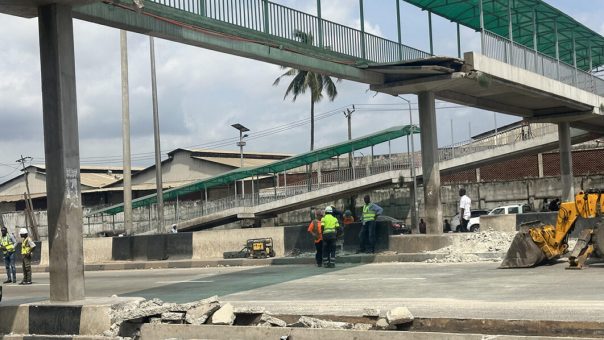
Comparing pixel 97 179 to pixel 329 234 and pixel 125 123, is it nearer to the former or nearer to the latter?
pixel 125 123

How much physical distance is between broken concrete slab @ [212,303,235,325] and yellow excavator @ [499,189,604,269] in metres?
8.87

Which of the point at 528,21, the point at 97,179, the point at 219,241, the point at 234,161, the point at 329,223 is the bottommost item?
the point at 219,241

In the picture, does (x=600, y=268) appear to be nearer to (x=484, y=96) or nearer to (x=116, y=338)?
(x=116, y=338)

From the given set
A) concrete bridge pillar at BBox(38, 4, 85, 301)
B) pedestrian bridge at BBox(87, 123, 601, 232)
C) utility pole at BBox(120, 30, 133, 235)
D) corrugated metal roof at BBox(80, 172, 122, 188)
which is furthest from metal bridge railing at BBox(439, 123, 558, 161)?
concrete bridge pillar at BBox(38, 4, 85, 301)

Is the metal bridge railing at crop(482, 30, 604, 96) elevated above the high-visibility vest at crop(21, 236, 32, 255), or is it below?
above

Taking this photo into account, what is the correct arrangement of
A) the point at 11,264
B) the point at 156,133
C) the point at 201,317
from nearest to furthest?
the point at 201,317 < the point at 11,264 < the point at 156,133

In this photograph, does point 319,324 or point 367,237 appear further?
point 367,237

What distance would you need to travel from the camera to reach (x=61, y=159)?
11023 mm

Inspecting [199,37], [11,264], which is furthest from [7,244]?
[199,37]

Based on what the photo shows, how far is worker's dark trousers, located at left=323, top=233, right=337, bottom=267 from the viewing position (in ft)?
65.3

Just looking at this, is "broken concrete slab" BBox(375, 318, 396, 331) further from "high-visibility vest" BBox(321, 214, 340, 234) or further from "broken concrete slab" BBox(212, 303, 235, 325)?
"high-visibility vest" BBox(321, 214, 340, 234)

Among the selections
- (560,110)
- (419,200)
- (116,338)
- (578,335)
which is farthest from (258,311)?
(419,200)

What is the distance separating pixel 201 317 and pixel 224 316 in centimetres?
35

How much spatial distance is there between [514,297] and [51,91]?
7.90m
